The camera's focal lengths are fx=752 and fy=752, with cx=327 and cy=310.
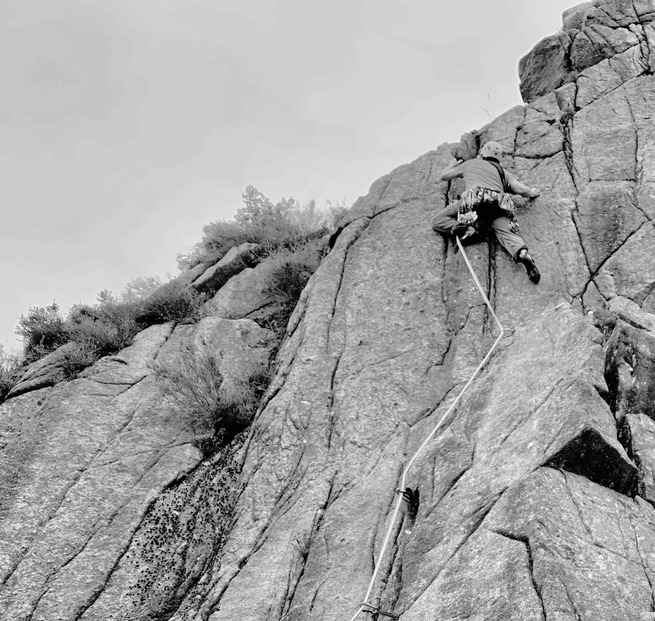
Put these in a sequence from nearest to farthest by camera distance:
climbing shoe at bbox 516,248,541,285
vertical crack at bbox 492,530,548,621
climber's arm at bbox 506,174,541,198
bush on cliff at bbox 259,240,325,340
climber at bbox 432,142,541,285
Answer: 1. vertical crack at bbox 492,530,548,621
2. climbing shoe at bbox 516,248,541,285
3. climber at bbox 432,142,541,285
4. climber's arm at bbox 506,174,541,198
5. bush on cliff at bbox 259,240,325,340

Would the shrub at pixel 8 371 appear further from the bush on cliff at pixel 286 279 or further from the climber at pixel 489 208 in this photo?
the climber at pixel 489 208

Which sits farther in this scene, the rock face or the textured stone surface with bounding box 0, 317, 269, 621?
the textured stone surface with bounding box 0, 317, 269, 621

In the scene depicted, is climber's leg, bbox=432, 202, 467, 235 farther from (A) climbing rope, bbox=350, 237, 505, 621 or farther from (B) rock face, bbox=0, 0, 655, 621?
(A) climbing rope, bbox=350, 237, 505, 621

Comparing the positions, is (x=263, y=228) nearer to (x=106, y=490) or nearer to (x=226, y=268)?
(x=226, y=268)

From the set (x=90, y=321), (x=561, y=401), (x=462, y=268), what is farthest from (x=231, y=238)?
(x=561, y=401)

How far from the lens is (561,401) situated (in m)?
6.79

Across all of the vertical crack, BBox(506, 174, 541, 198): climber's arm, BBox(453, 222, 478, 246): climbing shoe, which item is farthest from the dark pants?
the vertical crack

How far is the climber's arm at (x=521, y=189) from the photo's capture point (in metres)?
11.3

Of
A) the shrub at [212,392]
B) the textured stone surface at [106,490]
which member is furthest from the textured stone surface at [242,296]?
the shrub at [212,392]

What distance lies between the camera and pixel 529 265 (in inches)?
392

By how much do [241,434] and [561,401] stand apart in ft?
15.6

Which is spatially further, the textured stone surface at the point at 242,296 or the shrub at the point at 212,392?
the textured stone surface at the point at 242,296

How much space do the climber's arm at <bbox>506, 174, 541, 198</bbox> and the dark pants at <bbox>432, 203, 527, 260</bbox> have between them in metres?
0.72

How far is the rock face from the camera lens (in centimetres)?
600
